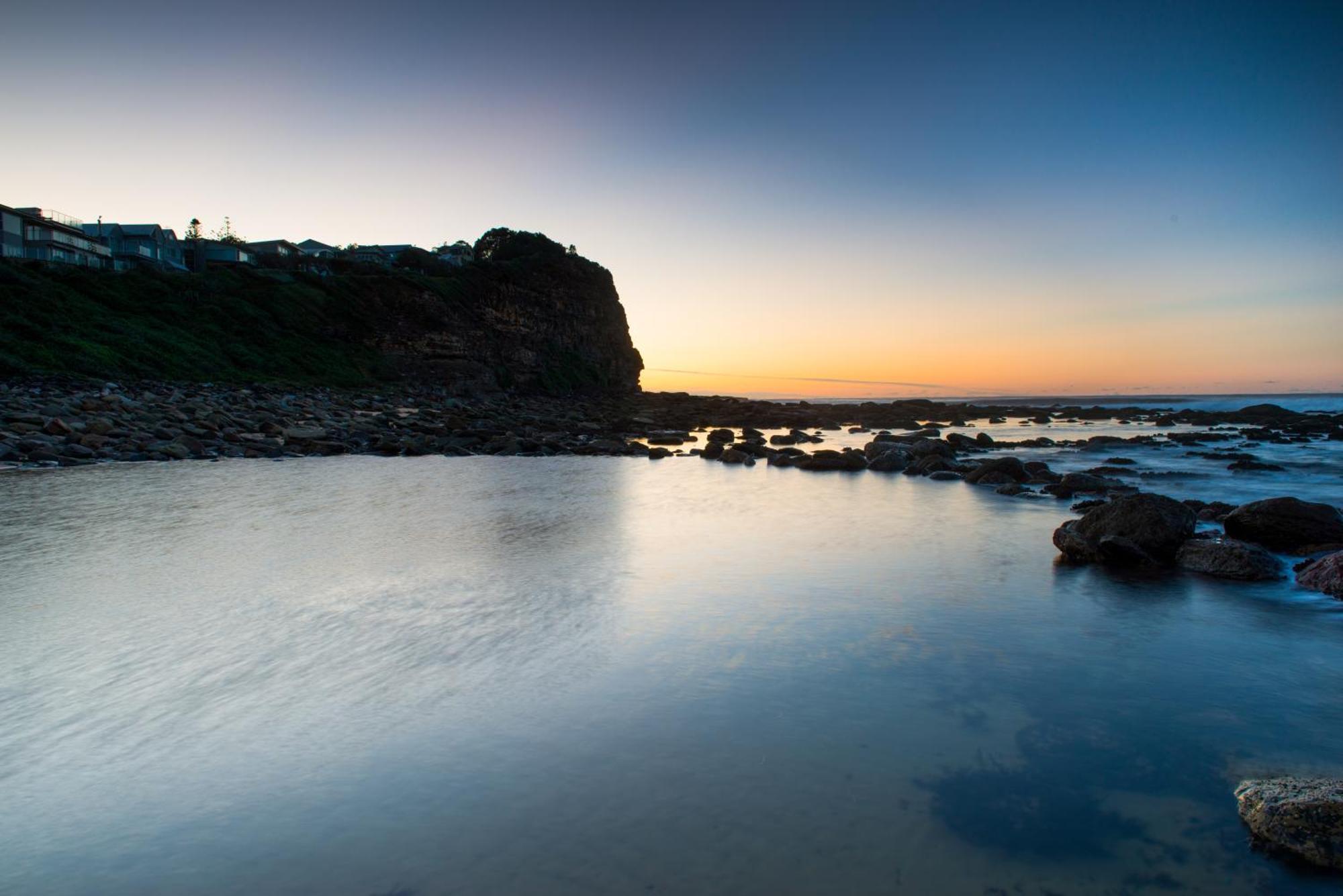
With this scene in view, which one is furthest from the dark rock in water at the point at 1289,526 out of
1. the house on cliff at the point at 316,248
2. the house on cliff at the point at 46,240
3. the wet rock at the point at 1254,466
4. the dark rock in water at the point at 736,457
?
the house on cliff at the point at 316,248

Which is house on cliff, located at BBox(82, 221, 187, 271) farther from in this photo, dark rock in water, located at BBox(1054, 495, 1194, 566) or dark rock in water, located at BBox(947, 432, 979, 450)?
dark rock in water, located at BBox(1054, 495, 1194, 566)

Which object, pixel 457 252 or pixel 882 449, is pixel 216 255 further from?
pixel 882 449

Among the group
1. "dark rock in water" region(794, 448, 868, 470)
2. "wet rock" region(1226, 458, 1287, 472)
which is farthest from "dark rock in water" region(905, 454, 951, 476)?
"wet rock" region(1226, 458, 1287, 472)

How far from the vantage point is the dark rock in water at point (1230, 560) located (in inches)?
334

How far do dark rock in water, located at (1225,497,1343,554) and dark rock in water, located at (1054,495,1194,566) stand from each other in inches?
47.0

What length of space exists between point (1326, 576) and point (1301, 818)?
6437 mm

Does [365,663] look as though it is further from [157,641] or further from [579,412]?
[579,412]

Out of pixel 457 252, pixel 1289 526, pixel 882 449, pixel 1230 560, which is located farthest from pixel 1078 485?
pixel 457 252

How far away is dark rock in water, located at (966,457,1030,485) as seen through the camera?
712 inches

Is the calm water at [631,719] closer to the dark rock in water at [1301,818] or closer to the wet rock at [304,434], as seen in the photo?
the dark rock in water at [1301,818]

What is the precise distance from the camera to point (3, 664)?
211 inches

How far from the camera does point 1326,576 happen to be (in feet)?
26.1

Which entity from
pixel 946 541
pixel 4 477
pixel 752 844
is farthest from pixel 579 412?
pixel 752 844

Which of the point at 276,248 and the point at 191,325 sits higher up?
the point at 276,248
